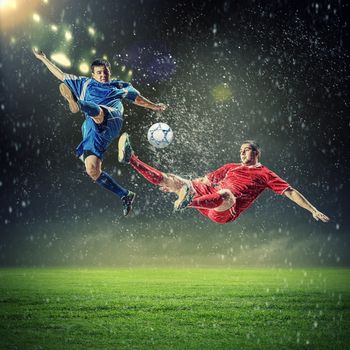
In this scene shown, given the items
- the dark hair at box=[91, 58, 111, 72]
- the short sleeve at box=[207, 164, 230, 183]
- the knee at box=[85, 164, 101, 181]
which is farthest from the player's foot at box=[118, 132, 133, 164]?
the short sleeve at box=[207, 164, 230, 183]

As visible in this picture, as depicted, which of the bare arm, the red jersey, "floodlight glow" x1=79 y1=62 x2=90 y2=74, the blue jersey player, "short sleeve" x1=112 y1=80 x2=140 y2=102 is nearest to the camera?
the blue jersey player

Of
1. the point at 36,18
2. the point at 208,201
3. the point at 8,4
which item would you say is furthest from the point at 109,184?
the point at 8,4

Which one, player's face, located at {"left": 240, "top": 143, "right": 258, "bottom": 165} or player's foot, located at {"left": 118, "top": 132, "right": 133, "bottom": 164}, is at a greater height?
player's face, located at {"left": 240, "top": 143, "right": 258, "bottom": 165}

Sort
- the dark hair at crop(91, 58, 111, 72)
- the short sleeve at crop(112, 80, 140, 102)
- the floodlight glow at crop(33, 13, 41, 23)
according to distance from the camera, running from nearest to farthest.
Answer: the dark hair at crop(91, 58, 111, 72), the short sleeve at crop(112, 80, 140, 102), the floodlight glow at crop(33, 13, 41, 23)

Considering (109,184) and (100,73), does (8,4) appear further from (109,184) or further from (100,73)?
(109,184)

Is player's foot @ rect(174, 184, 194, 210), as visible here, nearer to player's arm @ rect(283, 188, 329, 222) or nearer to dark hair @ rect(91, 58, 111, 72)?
player's arm @ rect(283, 188, 329, 222)

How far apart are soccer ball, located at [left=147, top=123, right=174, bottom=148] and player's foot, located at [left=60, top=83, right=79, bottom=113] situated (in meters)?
1.56

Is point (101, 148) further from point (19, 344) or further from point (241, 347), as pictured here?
point (241, 347)

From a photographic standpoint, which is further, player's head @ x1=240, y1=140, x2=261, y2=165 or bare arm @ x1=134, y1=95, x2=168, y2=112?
player's head @ x1=240, y1=140, x2=261, y2=165

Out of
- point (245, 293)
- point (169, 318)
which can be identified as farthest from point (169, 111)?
point (245, 293)

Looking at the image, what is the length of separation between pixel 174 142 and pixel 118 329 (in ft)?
12.2

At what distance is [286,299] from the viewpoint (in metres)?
12.8

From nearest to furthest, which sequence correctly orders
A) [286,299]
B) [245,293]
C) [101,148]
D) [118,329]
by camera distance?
[101,148] → [118,329] → [286,299] → [245,293]

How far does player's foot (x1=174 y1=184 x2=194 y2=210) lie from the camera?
7.17 m
